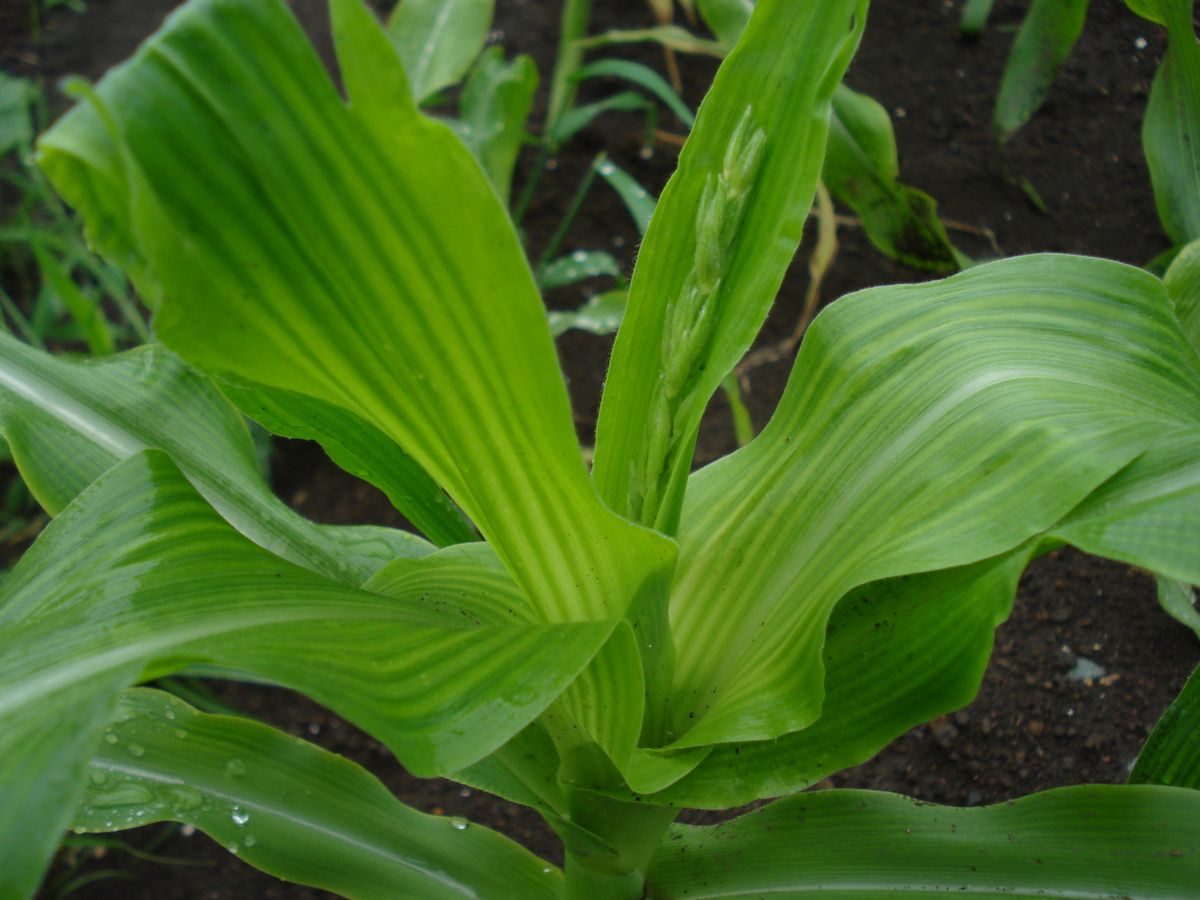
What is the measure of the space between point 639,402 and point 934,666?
224mm

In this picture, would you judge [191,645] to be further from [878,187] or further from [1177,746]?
[878,187]

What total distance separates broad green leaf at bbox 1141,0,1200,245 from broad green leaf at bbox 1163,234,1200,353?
0.26 metres

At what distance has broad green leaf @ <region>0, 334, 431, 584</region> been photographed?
657 mm

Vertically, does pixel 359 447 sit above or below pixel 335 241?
below

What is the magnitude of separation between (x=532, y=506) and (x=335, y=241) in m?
0.17

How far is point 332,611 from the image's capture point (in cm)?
49

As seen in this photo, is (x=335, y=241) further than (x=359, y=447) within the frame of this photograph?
No

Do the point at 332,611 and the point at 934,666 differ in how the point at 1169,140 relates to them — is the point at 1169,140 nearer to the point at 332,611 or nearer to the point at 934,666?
the point at 934,666

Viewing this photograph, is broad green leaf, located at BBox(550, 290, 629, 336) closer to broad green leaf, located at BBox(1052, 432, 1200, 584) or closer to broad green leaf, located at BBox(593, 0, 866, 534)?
broad green leaf, located at BBox(593, 0, 866, 534)

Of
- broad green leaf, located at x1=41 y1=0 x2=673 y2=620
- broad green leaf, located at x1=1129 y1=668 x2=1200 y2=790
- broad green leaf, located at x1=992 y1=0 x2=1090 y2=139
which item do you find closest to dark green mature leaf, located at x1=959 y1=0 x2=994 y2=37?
broad green leaf, located at x1=992 y1=0 x2=1090 y2=139

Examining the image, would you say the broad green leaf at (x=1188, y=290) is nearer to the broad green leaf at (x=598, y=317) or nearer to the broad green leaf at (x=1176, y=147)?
the broad green leaf at (x=1176, y=147)

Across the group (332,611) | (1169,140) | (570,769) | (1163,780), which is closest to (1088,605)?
(1163,780)

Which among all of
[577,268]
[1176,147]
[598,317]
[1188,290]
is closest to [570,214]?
[577,268]

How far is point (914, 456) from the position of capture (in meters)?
0.56
